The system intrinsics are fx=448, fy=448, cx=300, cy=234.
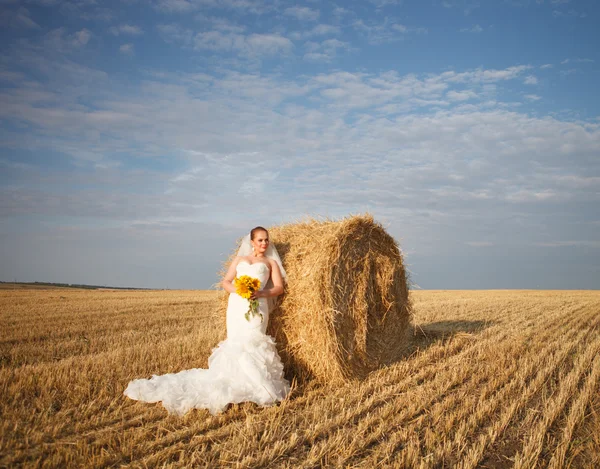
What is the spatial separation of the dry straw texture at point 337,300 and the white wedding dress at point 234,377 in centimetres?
48

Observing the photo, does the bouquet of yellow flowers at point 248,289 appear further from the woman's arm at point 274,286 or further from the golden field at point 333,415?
the golden field at point 333,415

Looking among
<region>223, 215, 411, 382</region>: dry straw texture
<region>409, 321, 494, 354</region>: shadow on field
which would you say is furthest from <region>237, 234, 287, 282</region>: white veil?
<region>409, 321, 494, 354</region>: shadow on field

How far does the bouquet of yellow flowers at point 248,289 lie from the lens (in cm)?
565

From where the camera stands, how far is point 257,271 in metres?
5.95

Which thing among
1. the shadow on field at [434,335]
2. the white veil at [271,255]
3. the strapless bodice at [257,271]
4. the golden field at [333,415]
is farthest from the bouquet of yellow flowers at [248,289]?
the shadow on field at [434,335]

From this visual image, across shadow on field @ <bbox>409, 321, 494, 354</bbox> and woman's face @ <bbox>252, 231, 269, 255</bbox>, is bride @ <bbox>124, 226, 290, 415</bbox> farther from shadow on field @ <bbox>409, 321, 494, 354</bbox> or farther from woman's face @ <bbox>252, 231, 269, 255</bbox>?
shadow on field @ <bbox>409, 321, 494, 354</bbox>

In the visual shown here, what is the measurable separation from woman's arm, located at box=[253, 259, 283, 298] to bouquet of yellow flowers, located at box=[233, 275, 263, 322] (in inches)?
3.7

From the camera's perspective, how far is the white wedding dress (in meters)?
4.68

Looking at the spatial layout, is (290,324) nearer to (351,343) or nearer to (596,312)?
(351,343)

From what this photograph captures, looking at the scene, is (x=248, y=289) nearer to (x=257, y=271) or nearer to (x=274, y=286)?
(x=257, y=271)

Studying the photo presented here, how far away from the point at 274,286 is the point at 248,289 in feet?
1.70

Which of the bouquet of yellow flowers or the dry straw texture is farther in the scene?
the dry straw texture

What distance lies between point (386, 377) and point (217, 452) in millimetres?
3067

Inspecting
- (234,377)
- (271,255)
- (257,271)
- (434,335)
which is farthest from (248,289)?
(434,335)
